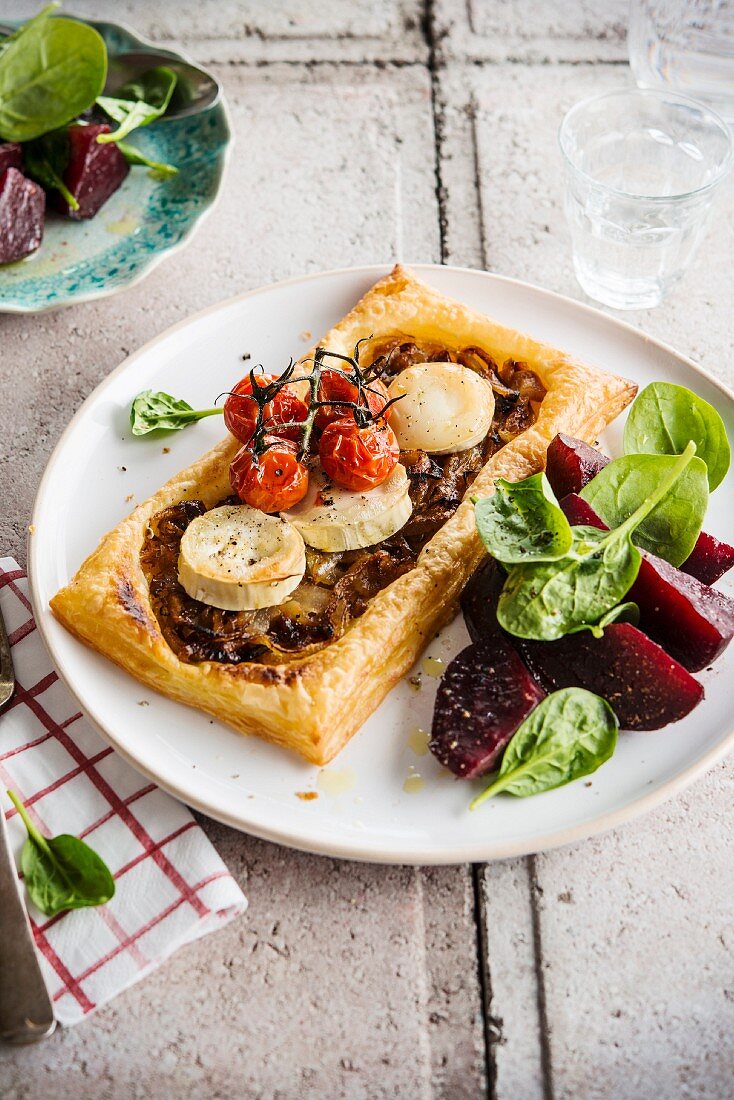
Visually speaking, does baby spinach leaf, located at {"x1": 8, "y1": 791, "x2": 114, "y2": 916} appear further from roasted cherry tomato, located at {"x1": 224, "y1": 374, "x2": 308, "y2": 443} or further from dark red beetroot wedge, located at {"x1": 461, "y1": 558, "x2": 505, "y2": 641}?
roasted cherry tomato, located at {"x1": 224, "y1": 374, "x2": 308, "y2": 443}

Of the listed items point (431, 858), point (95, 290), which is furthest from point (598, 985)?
point (95, 290)

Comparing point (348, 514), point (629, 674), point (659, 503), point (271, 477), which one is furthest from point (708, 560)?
point (271, 477)

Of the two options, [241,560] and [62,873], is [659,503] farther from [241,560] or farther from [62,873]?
[62,873]

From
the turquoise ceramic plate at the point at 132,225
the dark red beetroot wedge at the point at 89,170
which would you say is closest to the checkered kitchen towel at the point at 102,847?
the turquoise ceramic plate at the point at 132,225

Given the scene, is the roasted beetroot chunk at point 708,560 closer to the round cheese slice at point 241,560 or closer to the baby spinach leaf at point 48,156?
the round cheese slice at point 241,560

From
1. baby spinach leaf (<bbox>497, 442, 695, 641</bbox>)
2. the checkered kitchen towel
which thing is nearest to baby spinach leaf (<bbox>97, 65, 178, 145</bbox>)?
the checkered kitchen towel

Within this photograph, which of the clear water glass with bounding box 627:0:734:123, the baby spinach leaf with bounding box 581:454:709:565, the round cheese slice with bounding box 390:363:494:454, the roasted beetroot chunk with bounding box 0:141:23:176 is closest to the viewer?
the baby spinach leaf with bounding box 581:454:709:565

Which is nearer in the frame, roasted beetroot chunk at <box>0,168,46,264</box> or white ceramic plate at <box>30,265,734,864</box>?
white ceramic plate at <box>30,265,734,864</box>
